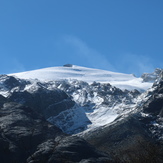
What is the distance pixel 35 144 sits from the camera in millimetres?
97500

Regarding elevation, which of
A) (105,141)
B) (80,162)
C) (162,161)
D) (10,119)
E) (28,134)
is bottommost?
(162,161)

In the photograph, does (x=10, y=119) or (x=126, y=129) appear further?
(x=126, y=129)

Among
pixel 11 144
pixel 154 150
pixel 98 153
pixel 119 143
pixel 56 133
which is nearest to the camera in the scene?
pixel 154 150

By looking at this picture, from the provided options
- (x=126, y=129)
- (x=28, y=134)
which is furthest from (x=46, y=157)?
(x=126, y=129)

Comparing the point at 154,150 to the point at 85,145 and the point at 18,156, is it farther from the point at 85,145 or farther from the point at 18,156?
the point at 18,156

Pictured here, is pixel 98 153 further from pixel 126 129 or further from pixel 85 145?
pixel 126 129

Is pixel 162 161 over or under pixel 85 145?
under

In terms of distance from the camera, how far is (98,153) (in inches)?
3430

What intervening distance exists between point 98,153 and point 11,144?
20.6m

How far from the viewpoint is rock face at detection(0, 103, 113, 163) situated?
8143 cm

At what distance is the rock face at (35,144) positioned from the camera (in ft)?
267

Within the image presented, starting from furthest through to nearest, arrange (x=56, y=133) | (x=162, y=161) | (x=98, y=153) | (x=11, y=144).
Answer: (x=56, y=133) < (x=11, y=144) < (x=98, y=153) < (x=162, y=161)

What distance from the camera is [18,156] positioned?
9025 centimetres

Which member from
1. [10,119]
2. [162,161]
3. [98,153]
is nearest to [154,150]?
[162,161]
